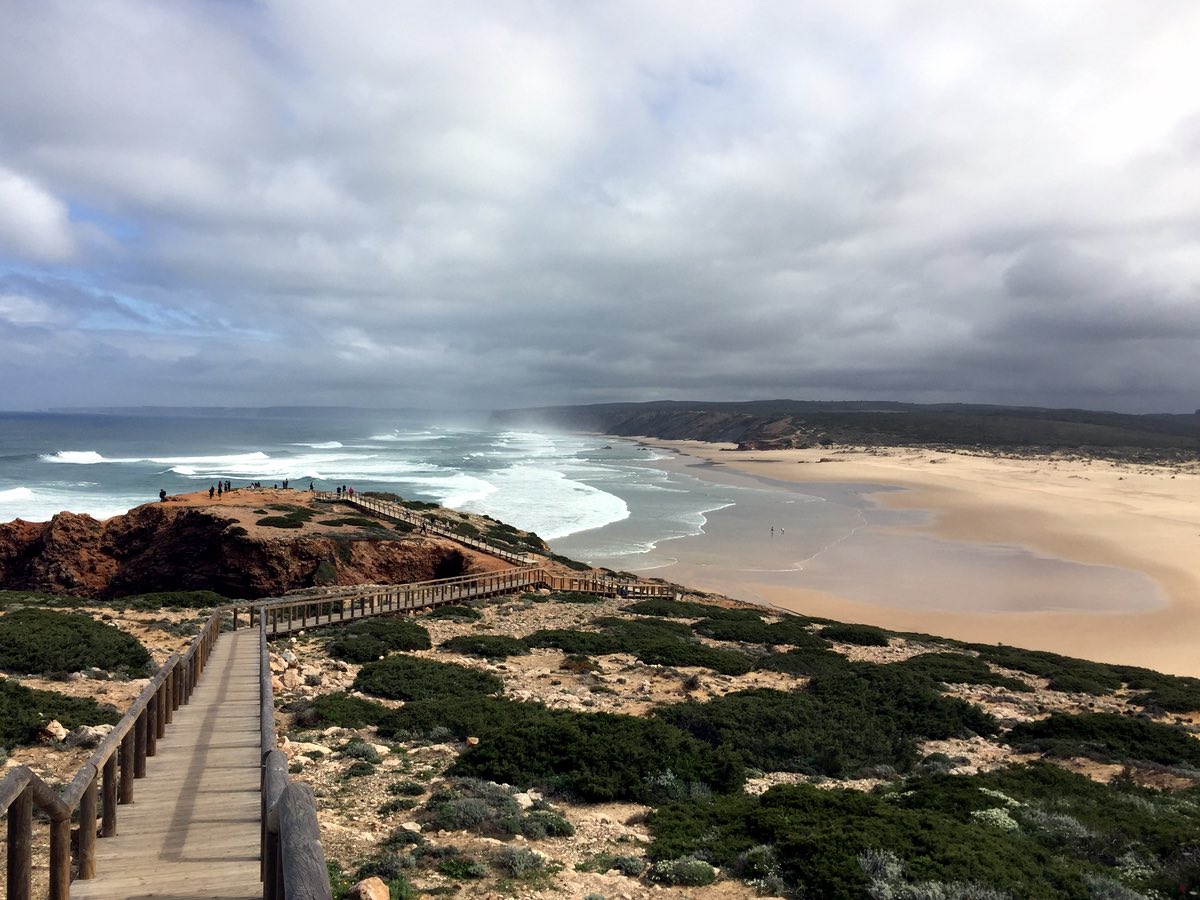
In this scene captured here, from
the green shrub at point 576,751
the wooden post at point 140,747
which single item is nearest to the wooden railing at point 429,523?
the green shrub at point 576,751

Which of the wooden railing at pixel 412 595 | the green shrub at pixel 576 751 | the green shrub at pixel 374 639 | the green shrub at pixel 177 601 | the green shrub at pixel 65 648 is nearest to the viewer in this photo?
the green shrub at pixel 576 751

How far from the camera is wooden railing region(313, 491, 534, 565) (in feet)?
94.3

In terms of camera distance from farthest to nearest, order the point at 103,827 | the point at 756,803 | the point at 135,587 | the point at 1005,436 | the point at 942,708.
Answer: the point at 1005,436, the point at 135,587, the point at 942,708, the point at 756,803, the point at 103,827

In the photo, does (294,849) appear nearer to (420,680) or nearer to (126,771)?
(126,771)

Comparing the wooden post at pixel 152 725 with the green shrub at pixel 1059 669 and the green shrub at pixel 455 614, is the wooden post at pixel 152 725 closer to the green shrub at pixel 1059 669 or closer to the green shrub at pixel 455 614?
the green shrub at pixel 455 614

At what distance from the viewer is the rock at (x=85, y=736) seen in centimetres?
853

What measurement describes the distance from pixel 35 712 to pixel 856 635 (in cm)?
1871

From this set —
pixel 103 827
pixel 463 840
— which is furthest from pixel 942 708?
pixel 103 827

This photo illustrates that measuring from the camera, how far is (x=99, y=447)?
4579 inches

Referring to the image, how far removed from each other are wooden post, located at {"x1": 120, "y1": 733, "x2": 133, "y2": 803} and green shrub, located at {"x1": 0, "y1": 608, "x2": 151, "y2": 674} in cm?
729

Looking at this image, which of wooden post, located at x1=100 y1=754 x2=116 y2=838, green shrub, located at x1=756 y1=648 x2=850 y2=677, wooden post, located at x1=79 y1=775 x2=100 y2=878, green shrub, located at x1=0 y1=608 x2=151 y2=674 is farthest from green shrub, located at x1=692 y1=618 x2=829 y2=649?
wooden post, located at x1=79 y1=775 x2=100 y2=878

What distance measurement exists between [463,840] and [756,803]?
11.8 feet

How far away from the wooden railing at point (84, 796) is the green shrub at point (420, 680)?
4438 mm

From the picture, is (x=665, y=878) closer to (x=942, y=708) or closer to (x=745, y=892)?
(x=745, y=892)
